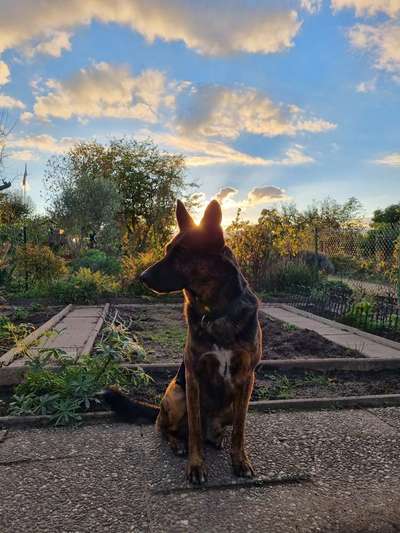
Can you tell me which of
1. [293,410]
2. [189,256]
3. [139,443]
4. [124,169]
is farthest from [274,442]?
[124,169]

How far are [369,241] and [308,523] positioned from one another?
43.8 ft

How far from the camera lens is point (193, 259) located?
2527mm

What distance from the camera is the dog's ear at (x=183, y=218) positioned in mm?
2691

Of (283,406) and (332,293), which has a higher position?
(332,293)

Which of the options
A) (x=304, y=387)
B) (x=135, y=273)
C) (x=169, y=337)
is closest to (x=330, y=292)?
(x=169, y=337)

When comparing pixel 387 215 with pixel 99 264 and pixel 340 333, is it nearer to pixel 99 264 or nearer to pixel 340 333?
pixel 99 264

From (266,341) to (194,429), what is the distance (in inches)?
156

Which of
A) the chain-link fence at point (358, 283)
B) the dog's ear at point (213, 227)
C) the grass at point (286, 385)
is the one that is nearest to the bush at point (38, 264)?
the chain-link fence at point (358, 283)

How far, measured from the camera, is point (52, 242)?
19250 mm

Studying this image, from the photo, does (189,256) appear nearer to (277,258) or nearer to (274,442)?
(274,442)

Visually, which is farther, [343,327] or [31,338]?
[343,327]

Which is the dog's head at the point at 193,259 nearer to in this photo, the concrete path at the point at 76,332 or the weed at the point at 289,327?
the concrete path at the point at 76,332

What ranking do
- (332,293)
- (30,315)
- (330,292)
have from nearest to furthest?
(30,315)
(332,293)
(330,292)

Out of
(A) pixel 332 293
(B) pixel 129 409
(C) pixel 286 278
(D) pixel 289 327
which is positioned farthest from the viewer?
(C) pixel 286 278
